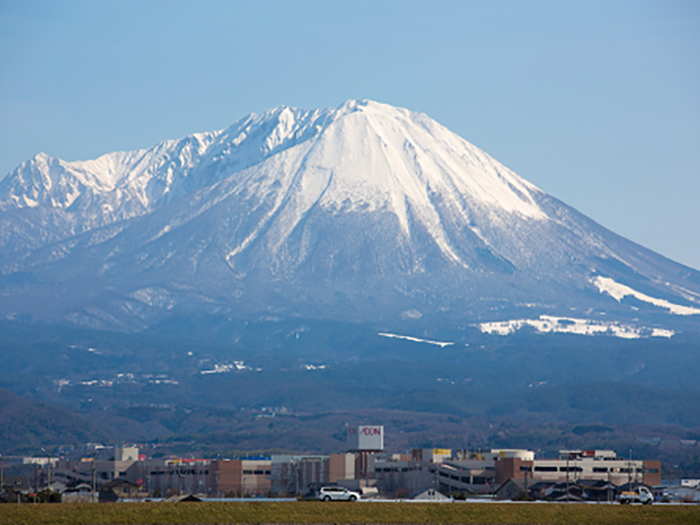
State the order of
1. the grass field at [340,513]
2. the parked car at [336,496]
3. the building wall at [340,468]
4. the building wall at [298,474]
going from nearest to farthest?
the grass field at [340,513] → the parked car at [336,496] → the building wall at [298,474] → the building wall at [340,468]

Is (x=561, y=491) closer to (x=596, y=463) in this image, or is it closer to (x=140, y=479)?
(x=596, y=463)

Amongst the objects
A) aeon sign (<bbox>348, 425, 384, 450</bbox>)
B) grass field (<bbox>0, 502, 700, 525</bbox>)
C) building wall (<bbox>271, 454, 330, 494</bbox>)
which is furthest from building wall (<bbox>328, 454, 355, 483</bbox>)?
grass field (<bbox>0, 502, 700, 525</bbox>)

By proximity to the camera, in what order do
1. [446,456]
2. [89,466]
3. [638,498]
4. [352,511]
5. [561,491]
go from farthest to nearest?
[89,466] < [446,456] < [561,491] < [638,498] < [352,511]

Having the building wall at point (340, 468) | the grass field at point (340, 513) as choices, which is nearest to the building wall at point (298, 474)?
the building wall at point (340, 468)

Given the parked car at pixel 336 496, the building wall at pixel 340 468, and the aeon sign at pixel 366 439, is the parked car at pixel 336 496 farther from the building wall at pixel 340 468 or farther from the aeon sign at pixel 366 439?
the aeon sign at pixel 366 439

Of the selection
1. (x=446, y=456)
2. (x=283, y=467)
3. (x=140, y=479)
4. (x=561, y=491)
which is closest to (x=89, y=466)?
(x=140, y=479)

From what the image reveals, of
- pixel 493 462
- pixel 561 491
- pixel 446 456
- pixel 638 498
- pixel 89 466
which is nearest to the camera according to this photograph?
pixel 638 498

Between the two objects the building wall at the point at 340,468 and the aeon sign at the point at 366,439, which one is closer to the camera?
the building wall at the point at 340,468
